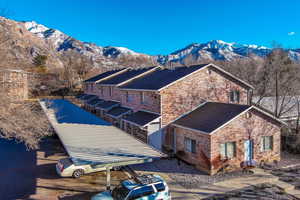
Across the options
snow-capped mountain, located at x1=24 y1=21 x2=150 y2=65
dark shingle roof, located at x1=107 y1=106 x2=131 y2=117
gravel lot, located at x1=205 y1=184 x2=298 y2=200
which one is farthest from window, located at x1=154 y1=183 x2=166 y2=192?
snow-capped mountain, located at x1=24 y1=21 x2=150 y2=65

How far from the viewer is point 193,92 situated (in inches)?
795

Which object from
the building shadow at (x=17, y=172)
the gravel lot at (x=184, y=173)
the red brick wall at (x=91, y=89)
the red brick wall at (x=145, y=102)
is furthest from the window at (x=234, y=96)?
the red brick wall at (x=91, y=89)

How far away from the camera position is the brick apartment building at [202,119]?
50.3ft

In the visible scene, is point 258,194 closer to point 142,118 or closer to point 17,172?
point 142,118

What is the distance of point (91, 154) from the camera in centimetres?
1214

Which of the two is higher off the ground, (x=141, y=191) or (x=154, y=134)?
(x=154, y=134)

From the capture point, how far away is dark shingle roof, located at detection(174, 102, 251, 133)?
1544 centimetres

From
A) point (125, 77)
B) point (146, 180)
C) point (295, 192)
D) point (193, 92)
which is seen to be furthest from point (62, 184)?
point (125, 77)

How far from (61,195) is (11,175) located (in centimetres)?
545

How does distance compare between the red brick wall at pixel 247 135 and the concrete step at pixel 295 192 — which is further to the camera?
the red brick wall at pixel 247 135

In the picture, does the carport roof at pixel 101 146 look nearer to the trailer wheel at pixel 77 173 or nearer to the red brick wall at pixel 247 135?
the trailer wheel at pixel 77 173

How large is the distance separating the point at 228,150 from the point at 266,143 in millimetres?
3691

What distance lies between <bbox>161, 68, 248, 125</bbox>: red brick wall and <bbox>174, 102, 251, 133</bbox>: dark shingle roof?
0.79m

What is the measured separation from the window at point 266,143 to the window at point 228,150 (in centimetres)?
263
